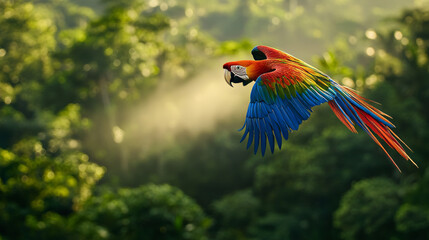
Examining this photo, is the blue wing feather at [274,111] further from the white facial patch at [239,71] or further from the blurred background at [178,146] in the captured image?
the blurred background at [178,146]

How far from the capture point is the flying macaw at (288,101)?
236 centimetres

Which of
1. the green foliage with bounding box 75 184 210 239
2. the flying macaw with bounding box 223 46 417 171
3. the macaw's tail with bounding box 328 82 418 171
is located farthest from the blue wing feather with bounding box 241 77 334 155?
the green foliage with bounding box 75 184 210 239

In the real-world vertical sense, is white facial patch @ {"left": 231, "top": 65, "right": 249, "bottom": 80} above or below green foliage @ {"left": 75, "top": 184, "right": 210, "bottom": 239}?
below

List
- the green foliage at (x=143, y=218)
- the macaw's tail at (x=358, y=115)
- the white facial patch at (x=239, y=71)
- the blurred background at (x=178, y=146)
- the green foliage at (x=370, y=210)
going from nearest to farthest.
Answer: the macaw's tail at (x=358, y=115) < the white facial patch at (x=239, y=71) < the green foliage at (x=143, y=218) < the blurred background at (x=178, y=146) < the green foliage at (x=370, y=210)

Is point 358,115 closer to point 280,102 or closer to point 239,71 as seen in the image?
point 280,102

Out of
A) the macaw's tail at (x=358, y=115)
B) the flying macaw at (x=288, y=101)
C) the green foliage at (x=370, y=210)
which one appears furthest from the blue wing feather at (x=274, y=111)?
the green foliage at (x=370, y=210)

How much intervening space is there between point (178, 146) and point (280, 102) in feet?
47.1

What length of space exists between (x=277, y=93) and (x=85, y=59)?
15.1 meters

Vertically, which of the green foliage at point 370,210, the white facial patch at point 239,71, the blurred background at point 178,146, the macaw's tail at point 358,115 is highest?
the blurred background at point 178,146

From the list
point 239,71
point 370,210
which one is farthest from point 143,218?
point 239,71

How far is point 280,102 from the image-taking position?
2.46m

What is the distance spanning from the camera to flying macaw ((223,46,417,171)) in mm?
2357

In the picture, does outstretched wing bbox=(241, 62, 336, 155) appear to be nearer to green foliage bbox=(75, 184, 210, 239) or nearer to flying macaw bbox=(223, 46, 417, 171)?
flying macaw bbox=(223, 46, 417, 171)

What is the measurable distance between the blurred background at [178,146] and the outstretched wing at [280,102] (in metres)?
7.51
